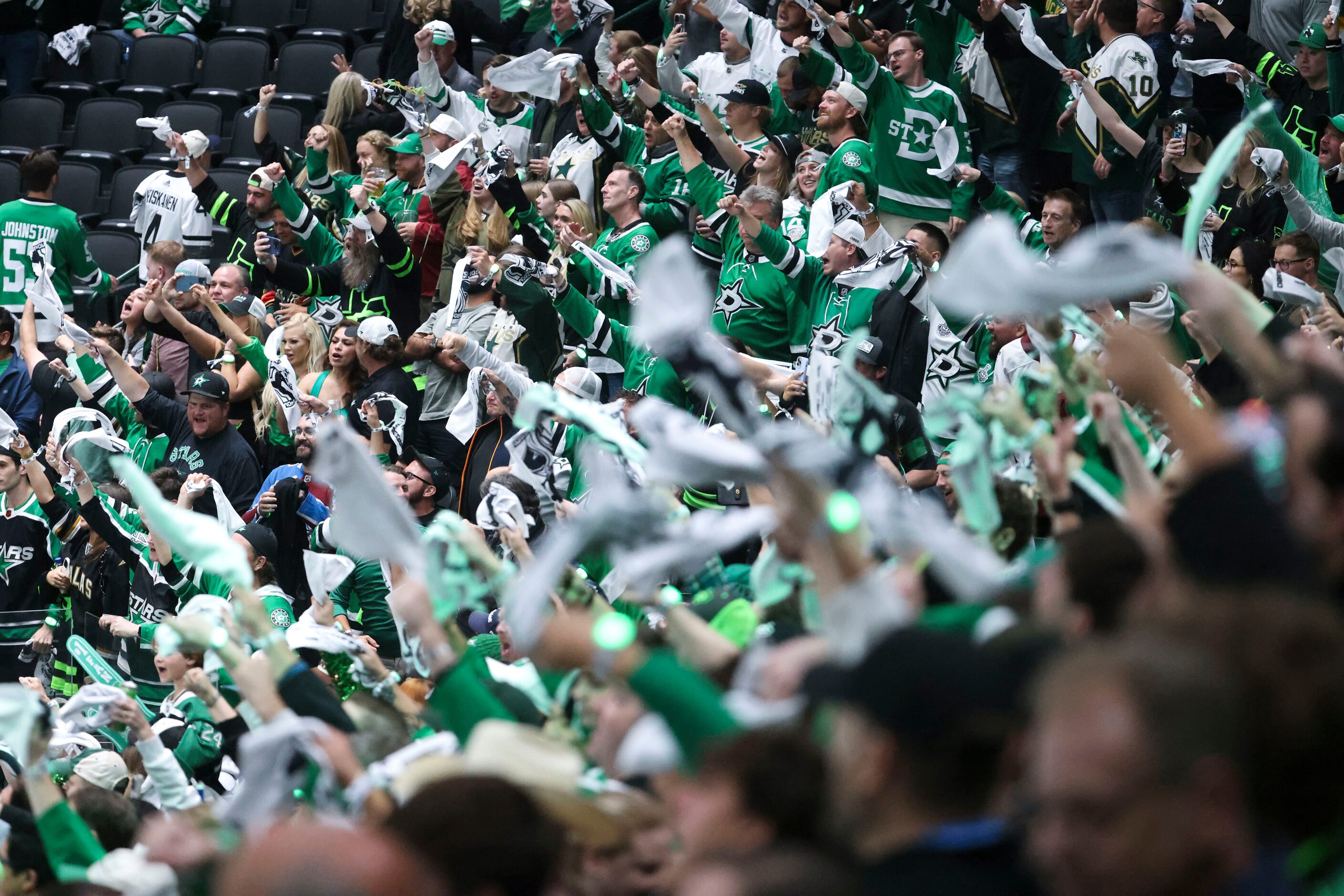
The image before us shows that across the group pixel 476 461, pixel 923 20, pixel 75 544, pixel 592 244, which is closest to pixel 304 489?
pixel 476 461

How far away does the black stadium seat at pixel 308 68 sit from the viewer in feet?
38.9

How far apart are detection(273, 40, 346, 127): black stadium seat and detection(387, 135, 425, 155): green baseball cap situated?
2.72m

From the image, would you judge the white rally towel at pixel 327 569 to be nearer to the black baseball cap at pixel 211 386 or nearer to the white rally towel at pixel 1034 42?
the black baseball cap at pixel 211 386

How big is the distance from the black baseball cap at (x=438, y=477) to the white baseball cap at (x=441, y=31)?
380 cm

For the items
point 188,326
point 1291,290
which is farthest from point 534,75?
point 1291,290

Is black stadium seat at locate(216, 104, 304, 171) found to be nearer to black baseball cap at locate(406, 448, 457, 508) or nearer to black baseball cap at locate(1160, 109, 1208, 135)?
black baseball cap at locate(406, 448, 457, 508)

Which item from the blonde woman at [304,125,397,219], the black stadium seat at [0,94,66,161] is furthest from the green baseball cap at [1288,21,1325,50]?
the black stadium seat at [0,94,66,161]

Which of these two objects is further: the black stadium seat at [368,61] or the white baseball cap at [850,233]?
the black stadium seat at [368,61]

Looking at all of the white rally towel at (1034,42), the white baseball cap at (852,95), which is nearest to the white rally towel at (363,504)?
the white baseball cap at (852,95)

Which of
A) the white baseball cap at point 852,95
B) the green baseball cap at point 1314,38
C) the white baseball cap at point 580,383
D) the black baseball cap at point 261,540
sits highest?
the green baseball cap at point 1314,38

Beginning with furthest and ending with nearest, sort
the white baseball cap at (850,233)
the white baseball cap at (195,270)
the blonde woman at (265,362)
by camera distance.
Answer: the white baseball cap at (195,270) → the blonde woman at (265,362) → the white baseball cap at (850,233)

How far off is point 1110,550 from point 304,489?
5700 mm

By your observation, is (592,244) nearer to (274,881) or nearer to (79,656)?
(79,656)

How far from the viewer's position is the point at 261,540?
21.9 ft
